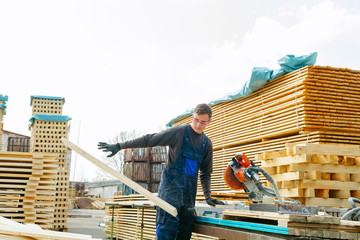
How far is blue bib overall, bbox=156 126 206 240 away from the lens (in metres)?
3.65

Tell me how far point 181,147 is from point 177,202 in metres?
0.58

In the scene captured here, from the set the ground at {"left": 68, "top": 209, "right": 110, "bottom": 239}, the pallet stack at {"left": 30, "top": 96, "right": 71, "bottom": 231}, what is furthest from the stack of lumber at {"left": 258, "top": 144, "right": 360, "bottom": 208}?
the pallet stack at {"left": 30, "top": 96, "right": 71, "bottom": 231}

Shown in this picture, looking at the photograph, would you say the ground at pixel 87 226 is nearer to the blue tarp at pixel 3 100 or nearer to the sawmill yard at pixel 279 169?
the sawmill yard at pixel 279 169

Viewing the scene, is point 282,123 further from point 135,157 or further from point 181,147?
point 135,157

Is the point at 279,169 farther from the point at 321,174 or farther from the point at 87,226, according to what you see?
the point at 87,226

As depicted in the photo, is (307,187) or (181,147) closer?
(181,147)

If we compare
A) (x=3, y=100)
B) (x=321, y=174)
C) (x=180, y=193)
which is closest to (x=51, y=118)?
(x=3, y=100)

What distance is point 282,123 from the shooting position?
7.53 m

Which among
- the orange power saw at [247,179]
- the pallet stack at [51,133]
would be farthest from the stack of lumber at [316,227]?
the pallet stack at [51,133]

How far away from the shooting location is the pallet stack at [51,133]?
12.9 metres

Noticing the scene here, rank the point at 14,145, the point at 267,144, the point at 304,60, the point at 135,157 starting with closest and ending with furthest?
1. the point at 304,60
2. the point at 267,144
3. the point at 135,157
4. the point at 14,145

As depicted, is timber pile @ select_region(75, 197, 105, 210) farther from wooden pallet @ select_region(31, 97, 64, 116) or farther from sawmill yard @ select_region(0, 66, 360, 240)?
sawmill yard @ select_region(0, 66, 360, 240)

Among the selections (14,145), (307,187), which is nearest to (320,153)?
(307,187)

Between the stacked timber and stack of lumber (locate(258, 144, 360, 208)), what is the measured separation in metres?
1.01
